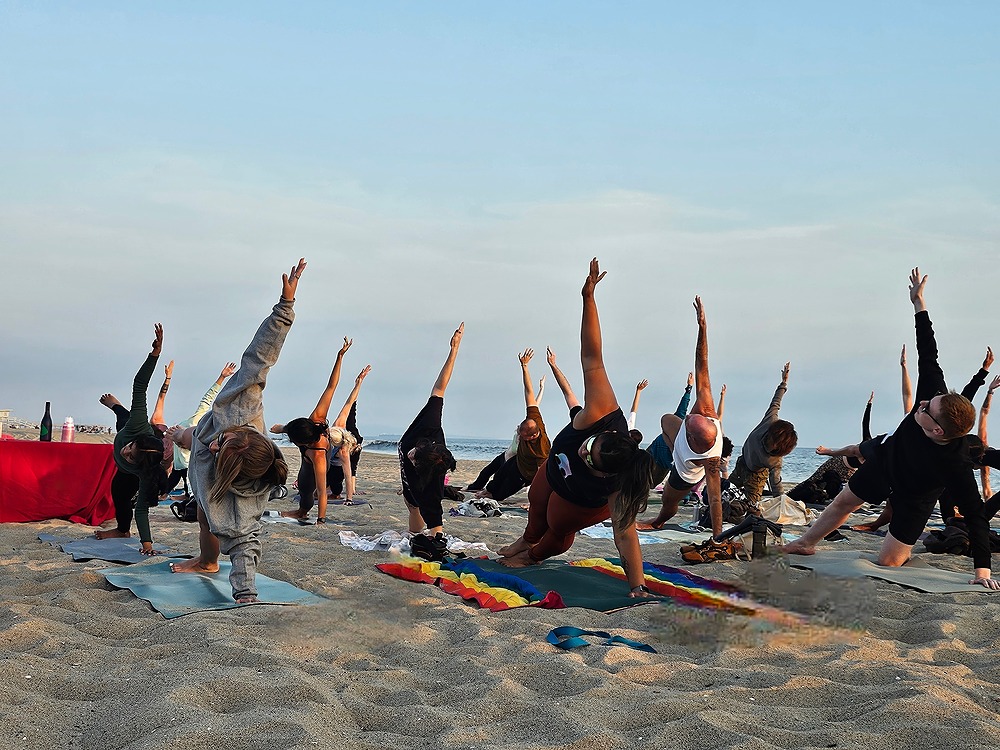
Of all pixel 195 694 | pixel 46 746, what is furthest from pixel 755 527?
pixel 46 746

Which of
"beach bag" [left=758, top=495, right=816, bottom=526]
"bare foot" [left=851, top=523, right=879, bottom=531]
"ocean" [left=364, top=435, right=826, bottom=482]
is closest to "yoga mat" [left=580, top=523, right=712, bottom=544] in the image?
"beach bag" [left=758, top=495, right=816, bottom=526]

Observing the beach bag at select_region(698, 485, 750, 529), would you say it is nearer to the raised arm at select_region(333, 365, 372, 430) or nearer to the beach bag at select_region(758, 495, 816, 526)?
the beach bag at select_region(758, 495, 816, 526)

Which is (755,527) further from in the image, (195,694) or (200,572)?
(195,694)

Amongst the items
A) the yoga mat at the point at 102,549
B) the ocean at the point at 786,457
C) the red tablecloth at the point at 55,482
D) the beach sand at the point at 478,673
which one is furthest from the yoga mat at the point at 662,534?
the ocean at the point at 786,457

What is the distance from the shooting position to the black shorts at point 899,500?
20.8ft

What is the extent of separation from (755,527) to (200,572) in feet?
13.9

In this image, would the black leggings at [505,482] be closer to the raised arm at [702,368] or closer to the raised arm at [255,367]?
the raised arm at [702,368]

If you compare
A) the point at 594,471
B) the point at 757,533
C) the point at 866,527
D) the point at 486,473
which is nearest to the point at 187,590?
the point at 594,471

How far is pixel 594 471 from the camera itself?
550 cm

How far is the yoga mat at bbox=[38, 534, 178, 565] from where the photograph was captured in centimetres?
620

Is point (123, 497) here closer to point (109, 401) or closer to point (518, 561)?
point (109, 401)

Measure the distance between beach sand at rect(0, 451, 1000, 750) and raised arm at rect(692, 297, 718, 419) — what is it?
8.02 ft

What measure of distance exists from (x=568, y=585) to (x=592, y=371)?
1.47 metres

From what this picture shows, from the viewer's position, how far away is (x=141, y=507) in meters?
6.61
